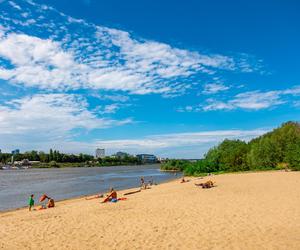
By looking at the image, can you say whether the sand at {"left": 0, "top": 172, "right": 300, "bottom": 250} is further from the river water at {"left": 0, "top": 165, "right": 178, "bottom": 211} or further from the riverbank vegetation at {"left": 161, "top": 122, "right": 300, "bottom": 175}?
the riverbank vegetation at {"left": 161, "top": 122, "right": 300, "bottom": 175}

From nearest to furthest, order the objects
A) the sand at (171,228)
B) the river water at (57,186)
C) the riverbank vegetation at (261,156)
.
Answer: the sand at (171,228) < the river water at (57,186) < the riverbank vegetation at (261,156)

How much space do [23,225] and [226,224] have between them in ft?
38.9

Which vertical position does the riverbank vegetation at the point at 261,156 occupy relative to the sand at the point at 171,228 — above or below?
above

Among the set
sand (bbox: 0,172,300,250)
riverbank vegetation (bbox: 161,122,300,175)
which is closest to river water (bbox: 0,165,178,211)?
riverbank vegetation (bbox: 161,122,300,175)

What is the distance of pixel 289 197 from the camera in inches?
1044

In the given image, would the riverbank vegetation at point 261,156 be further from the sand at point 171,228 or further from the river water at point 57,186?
the sand at point 171,228

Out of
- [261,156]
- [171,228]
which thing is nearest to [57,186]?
[261,156]

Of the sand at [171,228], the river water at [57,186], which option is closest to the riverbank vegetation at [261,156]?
the river water at [57,186]

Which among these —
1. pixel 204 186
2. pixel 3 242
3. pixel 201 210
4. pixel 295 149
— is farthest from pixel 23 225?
pixel 295 149

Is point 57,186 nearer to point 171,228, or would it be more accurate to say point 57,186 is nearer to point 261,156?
point 261,156

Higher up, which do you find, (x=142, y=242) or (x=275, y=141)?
(x=275, y=141)

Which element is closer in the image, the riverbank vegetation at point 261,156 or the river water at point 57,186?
the river water at point 57,186

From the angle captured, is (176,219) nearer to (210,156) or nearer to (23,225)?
(23,225)

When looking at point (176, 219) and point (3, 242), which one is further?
point (176, 219)
